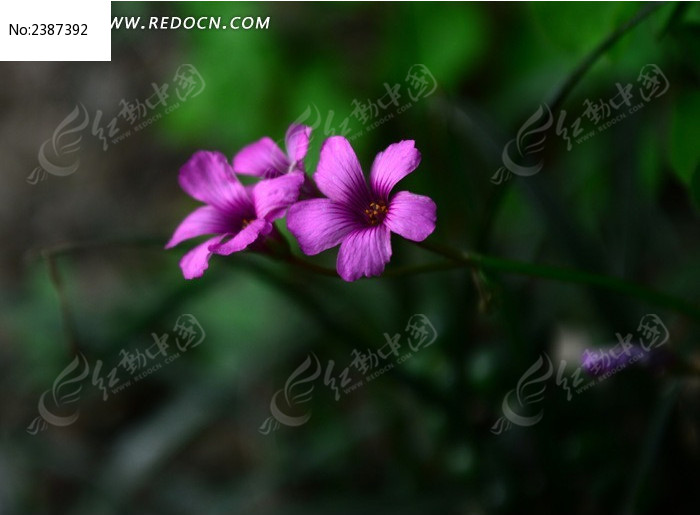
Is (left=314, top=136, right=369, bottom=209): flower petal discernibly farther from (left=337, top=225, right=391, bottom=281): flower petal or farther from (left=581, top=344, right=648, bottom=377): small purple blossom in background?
(left=581, top=344, right=648, bottom=377): small purple blossom in background

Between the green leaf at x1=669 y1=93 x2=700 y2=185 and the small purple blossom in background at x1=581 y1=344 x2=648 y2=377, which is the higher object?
the green leaf at x1=669 y1=93 x2=700 y2=185

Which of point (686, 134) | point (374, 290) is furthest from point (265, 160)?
point (374, 290)

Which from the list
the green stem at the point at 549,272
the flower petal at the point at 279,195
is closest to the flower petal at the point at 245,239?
the flower petal at the point at 279,195

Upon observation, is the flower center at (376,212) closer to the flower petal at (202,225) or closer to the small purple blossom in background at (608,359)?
the flower petal at (202,225)

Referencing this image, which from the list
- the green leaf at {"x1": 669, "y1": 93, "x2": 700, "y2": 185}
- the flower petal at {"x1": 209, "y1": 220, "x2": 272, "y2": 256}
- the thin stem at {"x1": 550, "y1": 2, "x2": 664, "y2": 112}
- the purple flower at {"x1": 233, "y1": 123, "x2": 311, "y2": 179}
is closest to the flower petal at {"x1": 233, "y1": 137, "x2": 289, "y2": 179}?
the purple flower at {"x1": 233, "y1": 123, "x2": 311, "y2": 179}

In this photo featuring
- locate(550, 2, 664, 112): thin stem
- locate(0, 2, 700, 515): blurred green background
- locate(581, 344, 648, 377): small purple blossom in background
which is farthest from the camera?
locate(0, 2, 700, 515): blurred green background

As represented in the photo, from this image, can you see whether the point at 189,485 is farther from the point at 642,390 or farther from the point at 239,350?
the point at 642,390
